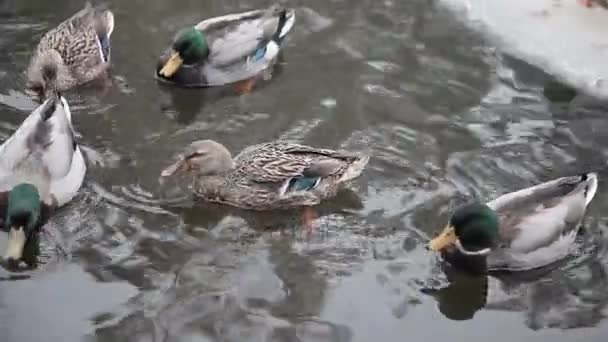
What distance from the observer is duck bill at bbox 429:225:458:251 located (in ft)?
18.8

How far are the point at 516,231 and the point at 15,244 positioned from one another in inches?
106

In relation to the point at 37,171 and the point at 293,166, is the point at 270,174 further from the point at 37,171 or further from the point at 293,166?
the point at 37,171

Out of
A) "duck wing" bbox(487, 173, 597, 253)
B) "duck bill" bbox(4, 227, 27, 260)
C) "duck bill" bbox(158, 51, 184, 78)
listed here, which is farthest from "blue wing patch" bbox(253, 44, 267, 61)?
"duck bill" bbox(4, 227, 27, 260)

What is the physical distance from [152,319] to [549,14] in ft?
15.0

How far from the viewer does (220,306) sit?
17.9 feet

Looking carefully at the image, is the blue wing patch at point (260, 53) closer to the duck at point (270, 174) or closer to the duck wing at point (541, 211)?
the duck at point (270, 174)

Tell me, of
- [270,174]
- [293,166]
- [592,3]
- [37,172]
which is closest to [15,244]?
[37,172]

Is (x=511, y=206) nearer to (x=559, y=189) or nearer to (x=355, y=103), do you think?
(x=559, y=189)

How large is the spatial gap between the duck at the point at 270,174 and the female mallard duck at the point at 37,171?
57cm

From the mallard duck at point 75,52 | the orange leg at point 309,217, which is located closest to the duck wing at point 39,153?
the mallard duck at point 75,52

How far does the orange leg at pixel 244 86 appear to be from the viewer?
25.4 feet

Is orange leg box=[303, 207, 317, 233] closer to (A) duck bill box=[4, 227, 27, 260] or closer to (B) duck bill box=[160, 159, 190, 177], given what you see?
(B) duck bill box=[160, 159, 190, 177]

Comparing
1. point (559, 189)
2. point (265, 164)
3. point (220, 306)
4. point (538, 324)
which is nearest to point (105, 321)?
point (220, 306)

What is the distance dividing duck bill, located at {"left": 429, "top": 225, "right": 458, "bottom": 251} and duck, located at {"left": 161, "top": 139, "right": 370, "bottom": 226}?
33.7 inches
